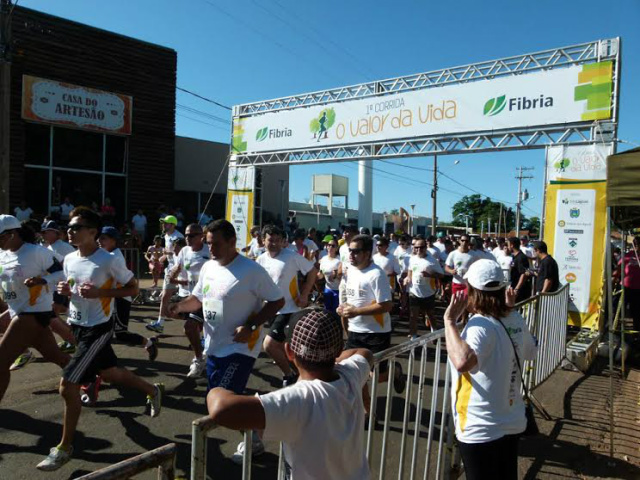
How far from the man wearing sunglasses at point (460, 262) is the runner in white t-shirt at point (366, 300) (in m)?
3.88

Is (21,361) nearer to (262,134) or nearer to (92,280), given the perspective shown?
(92,280)

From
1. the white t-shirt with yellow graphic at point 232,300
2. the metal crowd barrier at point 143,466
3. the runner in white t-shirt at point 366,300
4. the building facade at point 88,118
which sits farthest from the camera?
the building facade at point 88,118

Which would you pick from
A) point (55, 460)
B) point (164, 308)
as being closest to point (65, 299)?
point (164, 308)

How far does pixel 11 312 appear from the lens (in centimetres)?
436

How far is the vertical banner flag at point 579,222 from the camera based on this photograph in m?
8.76

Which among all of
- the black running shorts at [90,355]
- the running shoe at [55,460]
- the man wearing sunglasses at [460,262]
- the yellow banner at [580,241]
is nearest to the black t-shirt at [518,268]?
the yellow banner at [580,241]

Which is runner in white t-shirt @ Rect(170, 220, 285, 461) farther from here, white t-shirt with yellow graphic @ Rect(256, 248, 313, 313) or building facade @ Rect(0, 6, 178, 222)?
building facade @ Rect(0, 6, 178, 222)

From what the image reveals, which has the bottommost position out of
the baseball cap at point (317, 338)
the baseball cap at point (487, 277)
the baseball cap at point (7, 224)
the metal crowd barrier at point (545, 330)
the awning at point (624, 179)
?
the metal crowd barrier at point (545, 330)

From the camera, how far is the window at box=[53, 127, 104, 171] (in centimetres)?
1748

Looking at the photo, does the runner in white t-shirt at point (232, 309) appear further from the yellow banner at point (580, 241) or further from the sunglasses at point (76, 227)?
the yellow banner at point (580, 241)

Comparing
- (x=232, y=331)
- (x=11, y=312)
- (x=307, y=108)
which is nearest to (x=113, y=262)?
(x=11, y=312)

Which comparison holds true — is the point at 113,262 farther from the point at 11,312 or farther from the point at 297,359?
the point at 297,359

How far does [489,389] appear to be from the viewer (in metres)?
2.59

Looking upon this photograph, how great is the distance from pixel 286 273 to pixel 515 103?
7.03m
